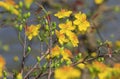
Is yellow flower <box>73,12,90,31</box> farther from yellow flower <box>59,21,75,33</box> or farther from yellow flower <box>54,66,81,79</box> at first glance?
yellow flower <box>54,66,81,79</box>

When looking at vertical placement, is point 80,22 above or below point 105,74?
above

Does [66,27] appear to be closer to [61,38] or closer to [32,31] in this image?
[61,38]

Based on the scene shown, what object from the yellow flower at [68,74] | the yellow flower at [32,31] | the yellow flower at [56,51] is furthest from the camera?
the yellow flower at [32,31]

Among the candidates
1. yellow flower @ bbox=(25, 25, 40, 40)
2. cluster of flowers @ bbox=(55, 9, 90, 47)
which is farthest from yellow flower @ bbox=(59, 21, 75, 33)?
yellow flower @ bbox=(25, 25, 40, 40)

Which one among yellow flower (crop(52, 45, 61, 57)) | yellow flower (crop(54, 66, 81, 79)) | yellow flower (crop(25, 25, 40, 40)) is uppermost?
yellow flower (crop(25, 25, 40, 40))

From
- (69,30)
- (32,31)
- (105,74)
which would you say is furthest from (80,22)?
(105,74)

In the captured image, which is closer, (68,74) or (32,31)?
(68,74)

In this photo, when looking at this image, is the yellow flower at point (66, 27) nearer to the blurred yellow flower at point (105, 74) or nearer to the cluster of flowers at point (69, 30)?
the cluster of flowers at point (69, 30)

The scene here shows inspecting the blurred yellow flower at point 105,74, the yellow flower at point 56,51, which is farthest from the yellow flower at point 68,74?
the yellow flower at point 56,51

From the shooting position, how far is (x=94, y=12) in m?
4.63

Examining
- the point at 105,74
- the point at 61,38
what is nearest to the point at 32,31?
the point at 61,38

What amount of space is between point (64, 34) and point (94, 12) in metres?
3.19

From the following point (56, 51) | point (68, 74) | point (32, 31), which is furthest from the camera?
point (32, 31)

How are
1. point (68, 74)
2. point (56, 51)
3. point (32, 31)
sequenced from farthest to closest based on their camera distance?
1. point (32, 31)
2. point (56, 51)
3. point (68, 74)
